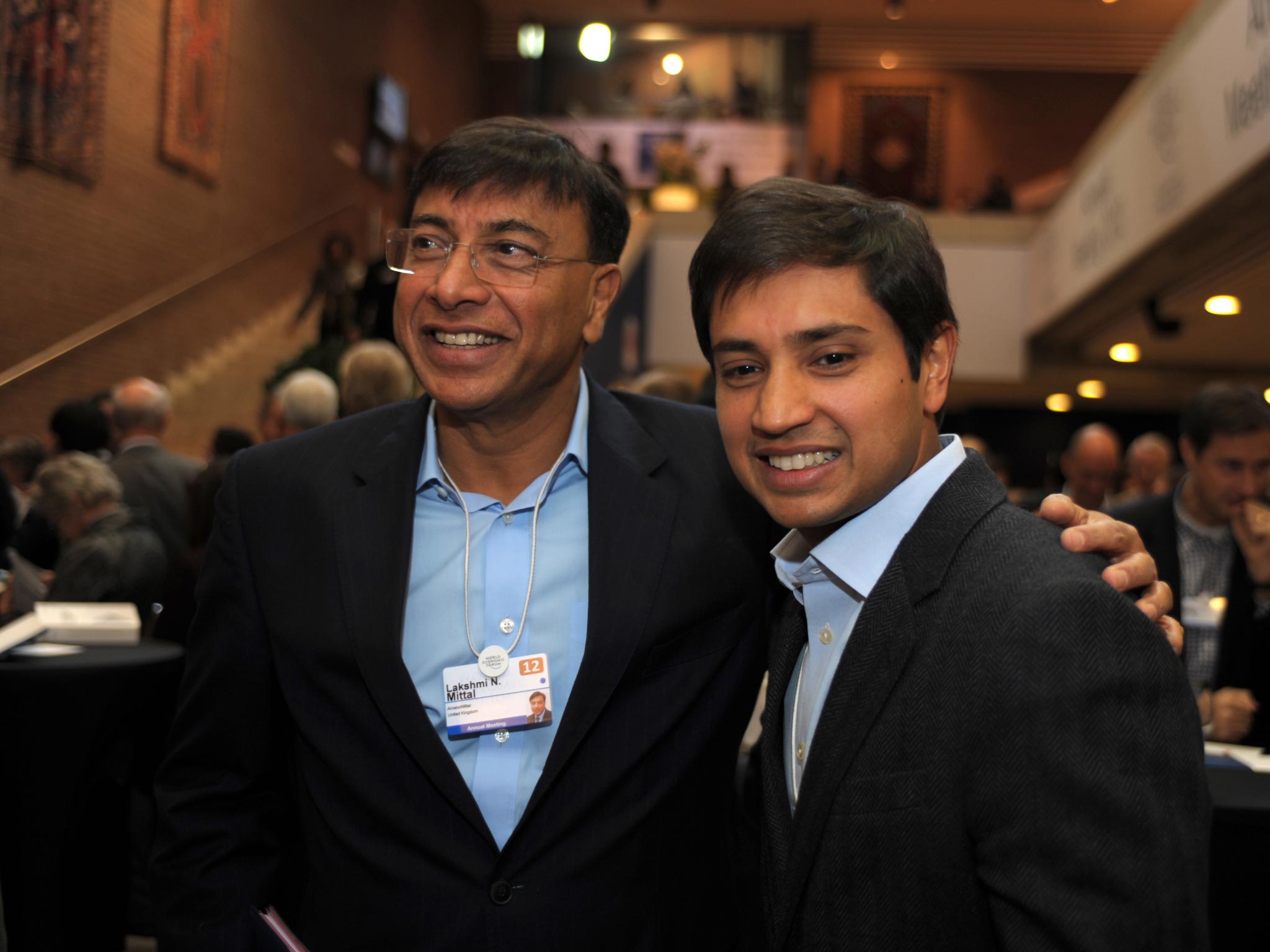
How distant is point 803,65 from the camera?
59.1ft

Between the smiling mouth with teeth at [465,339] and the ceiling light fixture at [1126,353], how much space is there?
10.4m

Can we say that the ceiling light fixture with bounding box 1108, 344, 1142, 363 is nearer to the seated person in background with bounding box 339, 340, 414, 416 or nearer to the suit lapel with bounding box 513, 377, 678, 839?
the seated person in background with bounding box 339, 340, 414, 416

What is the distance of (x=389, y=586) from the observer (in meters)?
1.60

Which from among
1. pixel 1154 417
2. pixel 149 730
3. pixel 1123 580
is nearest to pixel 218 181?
pixel 149 730

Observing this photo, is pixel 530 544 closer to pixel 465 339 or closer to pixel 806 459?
pixel 465 339

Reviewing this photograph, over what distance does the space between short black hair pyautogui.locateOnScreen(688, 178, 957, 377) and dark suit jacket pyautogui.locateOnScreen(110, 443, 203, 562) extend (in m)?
3.83

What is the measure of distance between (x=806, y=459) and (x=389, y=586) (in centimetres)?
64

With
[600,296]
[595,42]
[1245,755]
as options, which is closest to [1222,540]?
[1245,755]

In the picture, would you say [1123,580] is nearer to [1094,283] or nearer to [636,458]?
[636,458]

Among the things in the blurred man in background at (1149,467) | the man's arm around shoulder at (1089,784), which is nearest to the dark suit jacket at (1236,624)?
the man's arm around shoulder at (1089,784)

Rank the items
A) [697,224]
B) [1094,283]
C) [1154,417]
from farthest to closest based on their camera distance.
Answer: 1. [1154,417]
2. [697,224]
3. [1094,283]

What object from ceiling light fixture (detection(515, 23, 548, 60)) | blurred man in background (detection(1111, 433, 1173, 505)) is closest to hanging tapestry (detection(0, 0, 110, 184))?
blurred man in background (detection(1111, 433, 1173, 505))

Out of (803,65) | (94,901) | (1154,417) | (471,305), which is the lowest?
(94,901)

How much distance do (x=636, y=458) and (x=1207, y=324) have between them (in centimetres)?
935
